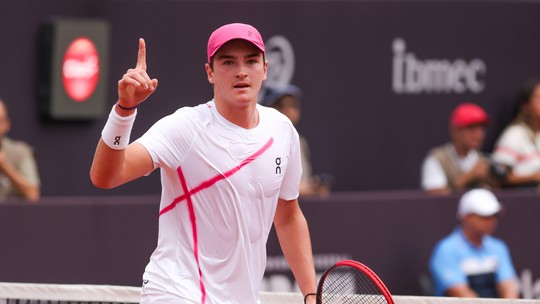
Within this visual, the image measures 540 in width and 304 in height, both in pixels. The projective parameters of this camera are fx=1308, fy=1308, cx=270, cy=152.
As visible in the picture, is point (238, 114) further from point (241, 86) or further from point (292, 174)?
point (292, 174)

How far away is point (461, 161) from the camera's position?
10047 millimetres

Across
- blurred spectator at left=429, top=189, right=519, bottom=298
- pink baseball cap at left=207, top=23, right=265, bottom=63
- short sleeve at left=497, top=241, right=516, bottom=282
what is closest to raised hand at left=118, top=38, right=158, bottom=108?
pink baseball cap at left=207, top=23, right=265, bottom=63

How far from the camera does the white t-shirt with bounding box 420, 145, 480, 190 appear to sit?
32.6ft

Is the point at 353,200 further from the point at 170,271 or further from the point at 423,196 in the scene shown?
the point at 170,271

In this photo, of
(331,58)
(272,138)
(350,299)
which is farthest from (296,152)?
(331,58)

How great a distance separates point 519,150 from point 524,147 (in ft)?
0.16

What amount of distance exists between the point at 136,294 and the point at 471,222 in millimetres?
4121

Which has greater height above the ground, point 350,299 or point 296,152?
point 296,152

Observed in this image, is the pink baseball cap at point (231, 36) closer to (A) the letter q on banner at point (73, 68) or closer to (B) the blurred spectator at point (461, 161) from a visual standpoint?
(A) the letter q on banner at point (73, 68)

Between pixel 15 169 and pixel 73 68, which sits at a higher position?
pixel 73 68

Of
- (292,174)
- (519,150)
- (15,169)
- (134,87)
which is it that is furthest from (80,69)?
(134,87)

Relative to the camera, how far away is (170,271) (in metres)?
4.84

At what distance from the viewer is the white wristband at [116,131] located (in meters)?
4.38

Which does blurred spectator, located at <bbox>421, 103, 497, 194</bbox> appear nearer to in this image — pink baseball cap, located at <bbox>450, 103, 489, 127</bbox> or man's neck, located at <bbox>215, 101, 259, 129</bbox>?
pink baseball cap, located at <bbox>450, 103, 489, 127</bbox>
